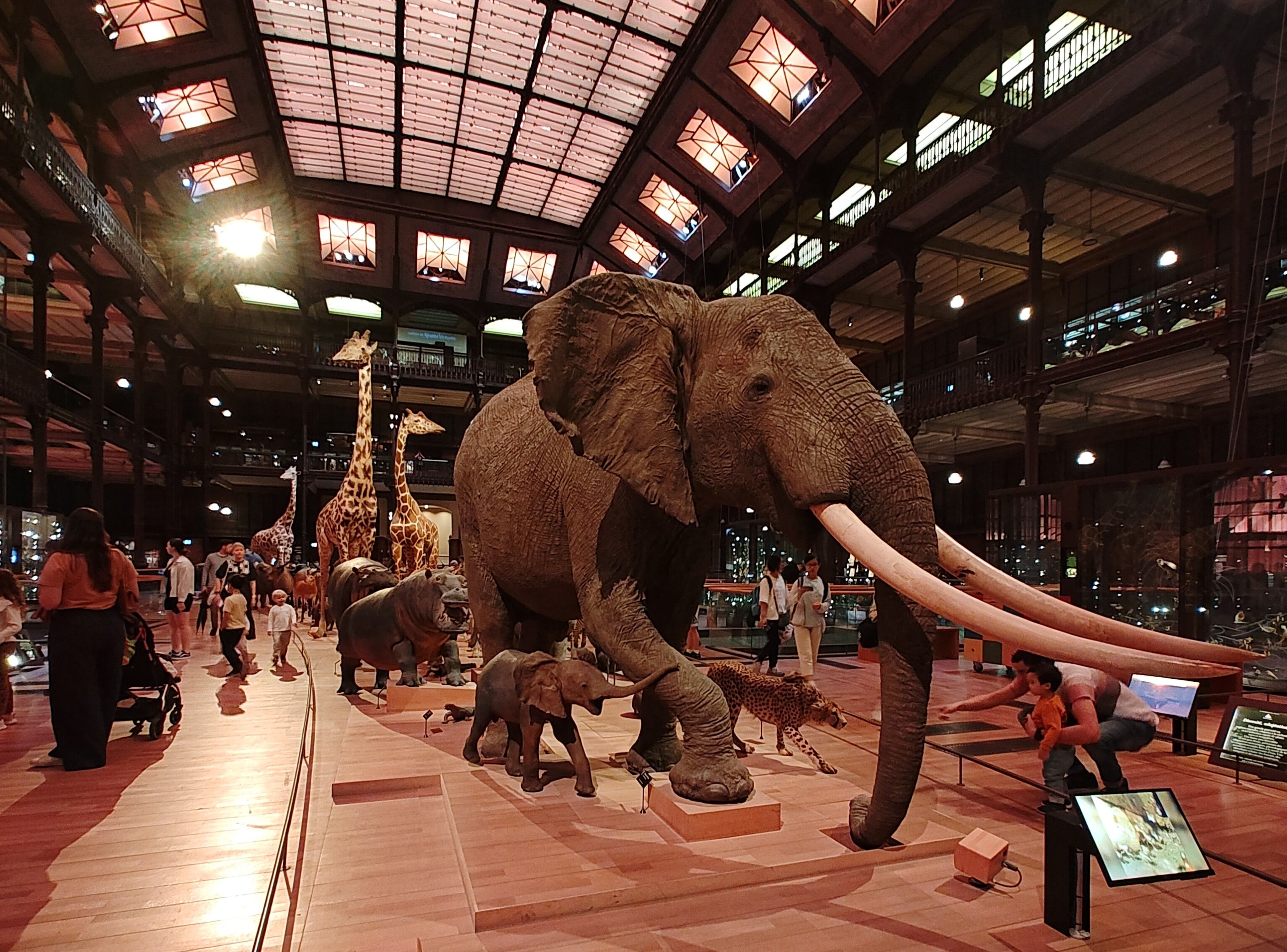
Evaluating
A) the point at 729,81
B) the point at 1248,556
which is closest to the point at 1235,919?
the point at 1248,556

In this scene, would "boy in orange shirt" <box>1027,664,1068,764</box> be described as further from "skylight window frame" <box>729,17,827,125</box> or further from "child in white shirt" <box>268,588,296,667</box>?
"skylight window frame" <box>729,17,827,125</box>

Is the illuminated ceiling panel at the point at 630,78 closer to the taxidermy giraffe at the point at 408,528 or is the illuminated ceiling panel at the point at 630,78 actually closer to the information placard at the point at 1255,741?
the taxidermy giraffe at the point at 408,528

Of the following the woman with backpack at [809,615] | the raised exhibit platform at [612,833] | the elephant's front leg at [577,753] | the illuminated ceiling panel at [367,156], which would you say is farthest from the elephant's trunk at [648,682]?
the illuminated ceiling panel at [367,156]

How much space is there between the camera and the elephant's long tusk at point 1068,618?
4.25ft

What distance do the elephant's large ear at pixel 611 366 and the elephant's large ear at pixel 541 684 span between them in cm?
98

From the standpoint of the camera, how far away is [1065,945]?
191 centimetres

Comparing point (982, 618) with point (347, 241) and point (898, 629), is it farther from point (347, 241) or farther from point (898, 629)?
point (347, 241)

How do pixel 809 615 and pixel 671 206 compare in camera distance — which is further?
pixel 671 206

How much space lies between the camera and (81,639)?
3.80m

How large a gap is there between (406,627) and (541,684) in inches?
98.0

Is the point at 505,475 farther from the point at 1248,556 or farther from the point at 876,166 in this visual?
the point at 876,166

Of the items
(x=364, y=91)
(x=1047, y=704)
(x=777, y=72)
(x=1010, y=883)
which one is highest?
(x=364, y=91)

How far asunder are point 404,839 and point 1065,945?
212 cm

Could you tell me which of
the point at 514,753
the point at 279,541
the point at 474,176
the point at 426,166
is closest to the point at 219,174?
the point at 426,166
